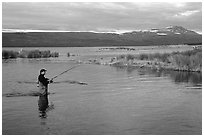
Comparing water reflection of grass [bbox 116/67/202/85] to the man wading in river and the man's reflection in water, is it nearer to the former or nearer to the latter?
the man wading in river

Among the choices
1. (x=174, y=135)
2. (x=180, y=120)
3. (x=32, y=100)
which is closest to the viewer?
(x=174, y=135)

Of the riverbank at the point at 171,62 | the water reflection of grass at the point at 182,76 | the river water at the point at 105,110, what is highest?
the riverbank at the point at 171,62

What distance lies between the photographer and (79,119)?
11.2m

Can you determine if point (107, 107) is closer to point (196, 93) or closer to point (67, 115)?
point (67, 115)

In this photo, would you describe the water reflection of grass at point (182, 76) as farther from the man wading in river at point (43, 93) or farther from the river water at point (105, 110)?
the man wading in river at point (43, 93)

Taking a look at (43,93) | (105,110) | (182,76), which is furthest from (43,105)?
(182,76)

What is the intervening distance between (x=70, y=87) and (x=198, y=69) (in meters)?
13.8

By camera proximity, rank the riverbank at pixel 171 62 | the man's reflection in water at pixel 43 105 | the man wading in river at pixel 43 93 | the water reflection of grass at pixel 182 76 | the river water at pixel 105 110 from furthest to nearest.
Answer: the riverbank at pixel 171 62, the water reflection of grass at pixel 182 76, the man wading in river at pixel 43 93, the man's reflection in water at pixel 43 105, the river water at pixel 105 110

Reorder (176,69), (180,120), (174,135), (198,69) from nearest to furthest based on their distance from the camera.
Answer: (174,135), (180,120), (198,69), (176,69)

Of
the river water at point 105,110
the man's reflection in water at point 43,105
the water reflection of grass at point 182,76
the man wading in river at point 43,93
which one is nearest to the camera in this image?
the river water at point 105,110

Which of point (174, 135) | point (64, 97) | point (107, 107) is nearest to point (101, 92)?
point (64, 97)

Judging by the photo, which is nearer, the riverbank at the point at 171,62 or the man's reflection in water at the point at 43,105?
the man's reflection in water at the point at 43,105

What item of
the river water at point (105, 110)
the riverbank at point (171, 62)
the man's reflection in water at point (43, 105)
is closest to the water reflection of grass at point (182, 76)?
the riverbank at point (171, 62)

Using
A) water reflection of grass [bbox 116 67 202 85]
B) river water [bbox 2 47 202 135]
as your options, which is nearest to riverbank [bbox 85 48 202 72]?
water reflection of grass [bbox 116 67 202 85]
